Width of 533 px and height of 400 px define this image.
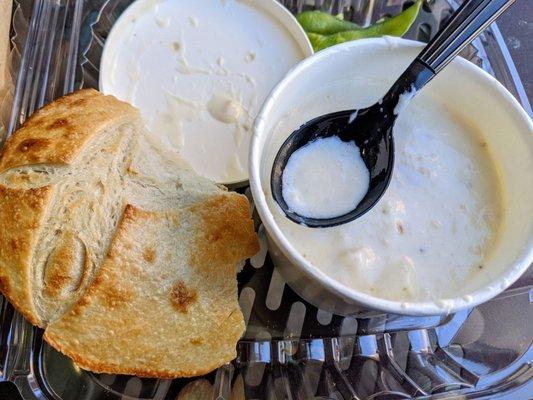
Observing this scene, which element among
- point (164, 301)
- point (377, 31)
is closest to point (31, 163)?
point (164, 301)

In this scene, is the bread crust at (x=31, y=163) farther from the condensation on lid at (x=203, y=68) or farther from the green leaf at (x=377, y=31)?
the green leaf at (x=377, y=31)

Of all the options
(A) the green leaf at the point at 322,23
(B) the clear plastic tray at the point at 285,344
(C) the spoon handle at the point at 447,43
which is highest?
(C) the spoon handle at the point at 447,43

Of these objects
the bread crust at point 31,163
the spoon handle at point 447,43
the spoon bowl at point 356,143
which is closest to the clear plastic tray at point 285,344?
the bread crust at point 31,163

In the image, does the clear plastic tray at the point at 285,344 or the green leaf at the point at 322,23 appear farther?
the green leaf at the point at 322,23

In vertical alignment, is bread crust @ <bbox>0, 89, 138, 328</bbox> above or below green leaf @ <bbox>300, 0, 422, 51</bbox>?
below

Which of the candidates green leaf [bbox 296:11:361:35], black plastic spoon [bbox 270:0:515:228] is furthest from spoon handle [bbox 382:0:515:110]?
green leaf [bbox 296:11:361:35]

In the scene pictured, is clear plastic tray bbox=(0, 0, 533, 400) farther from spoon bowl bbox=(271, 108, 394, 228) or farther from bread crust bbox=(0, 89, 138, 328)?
spoon bowl bbox=(271, 108, 394, 228)

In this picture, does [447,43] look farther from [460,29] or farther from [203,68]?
[203,68]
